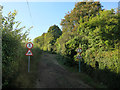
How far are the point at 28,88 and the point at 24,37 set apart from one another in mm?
3156

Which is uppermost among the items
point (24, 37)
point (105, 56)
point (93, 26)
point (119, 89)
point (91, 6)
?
point (91, 6)

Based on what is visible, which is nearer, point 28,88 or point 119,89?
point 28,88

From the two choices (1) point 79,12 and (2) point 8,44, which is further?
(1) point 79,12

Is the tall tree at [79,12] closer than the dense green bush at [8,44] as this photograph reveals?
No

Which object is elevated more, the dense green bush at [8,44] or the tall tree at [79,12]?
the tall tree at [79,12]

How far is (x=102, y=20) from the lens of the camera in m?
10.5

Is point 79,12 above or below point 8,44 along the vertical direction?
above

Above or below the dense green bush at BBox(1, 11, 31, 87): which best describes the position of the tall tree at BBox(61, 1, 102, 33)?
above

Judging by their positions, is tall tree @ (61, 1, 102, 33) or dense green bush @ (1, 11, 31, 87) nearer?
dense green bush @ (1, 11, 31, 87)

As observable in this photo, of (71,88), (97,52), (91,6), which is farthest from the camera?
(91,6)

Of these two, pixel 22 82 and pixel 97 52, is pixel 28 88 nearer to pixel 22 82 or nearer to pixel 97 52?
pixel 22 82

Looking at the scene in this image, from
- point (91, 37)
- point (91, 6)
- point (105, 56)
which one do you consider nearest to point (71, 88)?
point (105, 56)

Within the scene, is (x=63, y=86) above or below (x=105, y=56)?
below

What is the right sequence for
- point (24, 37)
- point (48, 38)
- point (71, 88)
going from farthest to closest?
point (48, 38) → point (24, 37) → point (71, 88)
